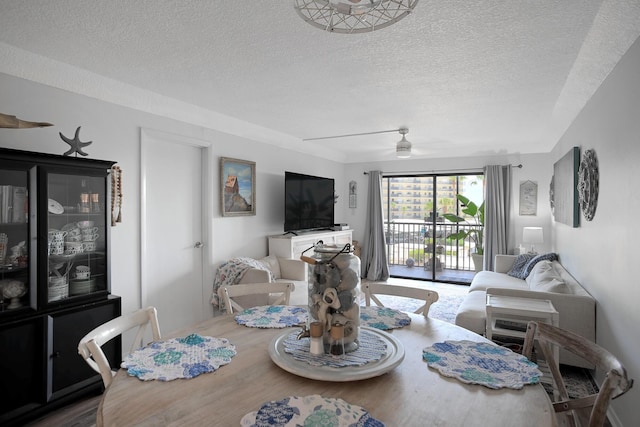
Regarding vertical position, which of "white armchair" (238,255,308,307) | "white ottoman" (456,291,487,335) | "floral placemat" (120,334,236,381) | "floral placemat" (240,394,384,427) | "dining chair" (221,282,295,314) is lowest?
"white ottoman" (456,291,487,335)

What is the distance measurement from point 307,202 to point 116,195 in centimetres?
284

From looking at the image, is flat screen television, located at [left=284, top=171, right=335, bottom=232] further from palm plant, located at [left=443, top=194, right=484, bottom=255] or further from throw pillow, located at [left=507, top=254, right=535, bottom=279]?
throw pillow, located at [left=507, top=254, right=535, bottom=279]

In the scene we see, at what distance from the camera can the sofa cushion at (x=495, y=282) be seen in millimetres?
4160

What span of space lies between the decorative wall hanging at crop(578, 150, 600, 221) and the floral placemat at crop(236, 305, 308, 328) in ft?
7.86

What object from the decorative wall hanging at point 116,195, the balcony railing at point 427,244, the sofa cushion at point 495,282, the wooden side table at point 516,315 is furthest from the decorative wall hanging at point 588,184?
the decorative wall hanging at point 116,195

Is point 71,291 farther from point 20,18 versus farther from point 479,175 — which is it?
point 479,175

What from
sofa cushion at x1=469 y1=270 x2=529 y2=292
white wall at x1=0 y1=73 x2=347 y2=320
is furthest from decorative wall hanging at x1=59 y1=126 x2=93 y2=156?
sofa cushion at x1=469 y1=270 x2=529 y2=292

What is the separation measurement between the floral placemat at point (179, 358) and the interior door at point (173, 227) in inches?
79.8

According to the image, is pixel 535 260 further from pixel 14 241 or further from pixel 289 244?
pixel 14 241

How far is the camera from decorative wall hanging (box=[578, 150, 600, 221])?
8.77 ft

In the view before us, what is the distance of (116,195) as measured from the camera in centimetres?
295

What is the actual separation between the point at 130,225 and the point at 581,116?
427 cm

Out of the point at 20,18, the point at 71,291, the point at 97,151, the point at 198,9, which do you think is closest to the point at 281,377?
the point at 198,9

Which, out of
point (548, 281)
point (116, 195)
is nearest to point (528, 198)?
point (548, 281)
